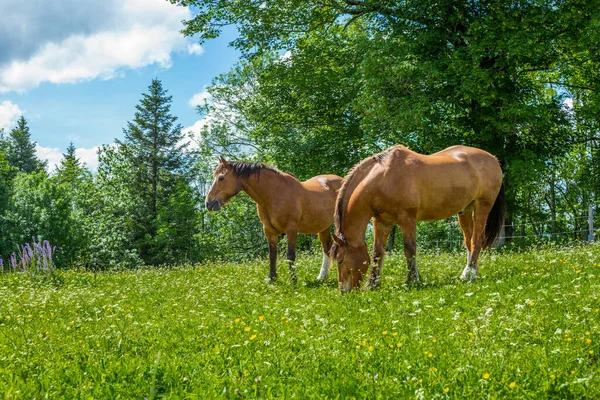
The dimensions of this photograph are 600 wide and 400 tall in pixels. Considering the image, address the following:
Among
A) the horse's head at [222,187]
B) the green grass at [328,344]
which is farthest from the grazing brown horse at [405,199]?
the horse's head at [222,187]

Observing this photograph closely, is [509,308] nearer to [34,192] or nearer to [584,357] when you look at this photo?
[584,357]

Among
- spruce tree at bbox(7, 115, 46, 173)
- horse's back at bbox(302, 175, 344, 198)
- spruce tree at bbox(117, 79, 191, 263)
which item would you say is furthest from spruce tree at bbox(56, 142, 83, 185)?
horse's back at bbox(302, 175, 344, 198)

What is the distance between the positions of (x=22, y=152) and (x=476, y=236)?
253 ft

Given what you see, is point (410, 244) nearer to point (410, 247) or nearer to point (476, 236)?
point (410, 247)

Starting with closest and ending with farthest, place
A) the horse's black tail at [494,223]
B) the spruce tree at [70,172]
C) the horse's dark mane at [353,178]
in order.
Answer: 1. the horse's dark mane at [353,178]
2. the horse's black tail at [494,223]
3. the spruce tree at [70,172]

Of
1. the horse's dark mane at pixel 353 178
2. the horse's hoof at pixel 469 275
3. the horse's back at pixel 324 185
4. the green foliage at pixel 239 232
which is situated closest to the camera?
the horse's dark mane at pixel 353 178

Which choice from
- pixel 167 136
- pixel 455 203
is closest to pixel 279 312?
pixel 455 203

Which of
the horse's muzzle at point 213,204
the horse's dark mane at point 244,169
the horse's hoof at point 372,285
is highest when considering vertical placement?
the horse's dark mane at point 244,169

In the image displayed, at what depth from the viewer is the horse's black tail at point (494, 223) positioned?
1155 cm

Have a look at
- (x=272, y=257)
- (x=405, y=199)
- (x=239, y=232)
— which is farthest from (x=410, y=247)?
(x=239, y=232)

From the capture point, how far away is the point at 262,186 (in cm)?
1234

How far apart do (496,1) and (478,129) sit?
5.21 m

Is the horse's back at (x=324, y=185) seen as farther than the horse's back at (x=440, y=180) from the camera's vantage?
Yes

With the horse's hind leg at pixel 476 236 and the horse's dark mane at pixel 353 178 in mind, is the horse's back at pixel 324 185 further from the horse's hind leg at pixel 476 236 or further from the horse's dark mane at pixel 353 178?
the horse's hind leg at pixel 476 236
